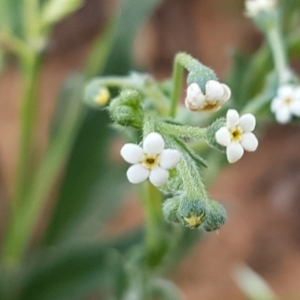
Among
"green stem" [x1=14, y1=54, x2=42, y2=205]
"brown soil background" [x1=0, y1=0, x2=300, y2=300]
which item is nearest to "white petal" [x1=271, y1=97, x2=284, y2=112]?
"green stem" [x1=14, y1=54, x2=42, y2=205]

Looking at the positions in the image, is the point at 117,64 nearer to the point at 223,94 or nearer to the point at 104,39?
the point at 104,39

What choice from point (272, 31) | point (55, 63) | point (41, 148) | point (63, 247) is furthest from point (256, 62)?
point (55, 63)

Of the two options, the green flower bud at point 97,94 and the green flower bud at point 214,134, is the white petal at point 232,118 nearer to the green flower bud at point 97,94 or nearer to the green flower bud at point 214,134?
the green flower bud at point 214,134

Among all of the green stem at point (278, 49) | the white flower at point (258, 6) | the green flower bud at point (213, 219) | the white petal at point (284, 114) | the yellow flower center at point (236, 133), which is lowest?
the green flower bud at point (213, 219)

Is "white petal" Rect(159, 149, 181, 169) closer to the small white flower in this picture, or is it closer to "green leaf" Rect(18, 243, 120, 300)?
the small white flower

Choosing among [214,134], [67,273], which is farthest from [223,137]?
[67,273]

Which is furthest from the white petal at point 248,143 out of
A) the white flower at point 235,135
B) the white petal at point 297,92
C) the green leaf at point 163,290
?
the green leaf at point 163,290
